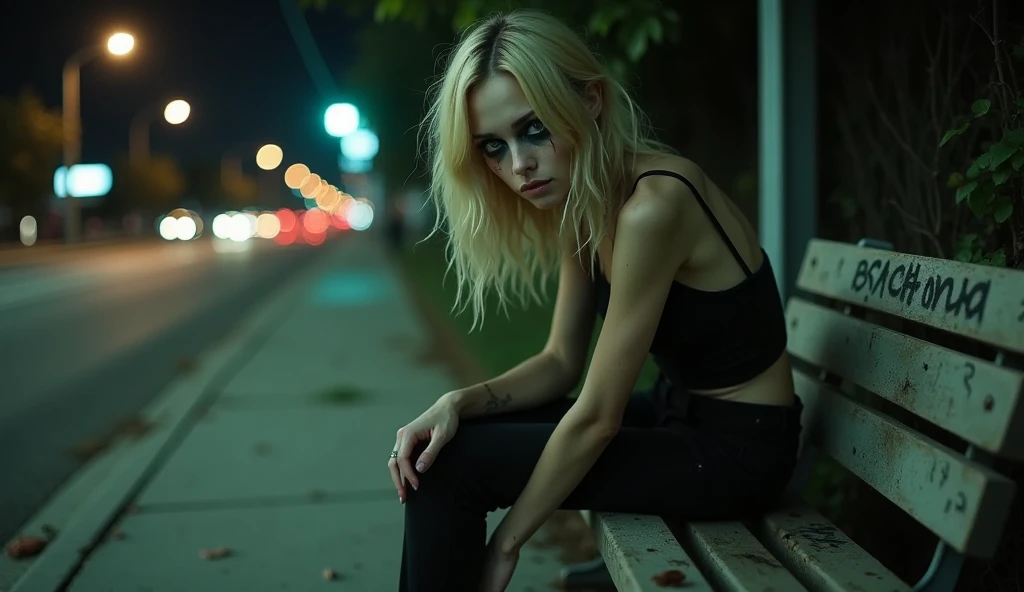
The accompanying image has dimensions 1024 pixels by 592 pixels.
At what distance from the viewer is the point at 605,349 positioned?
7.25ft

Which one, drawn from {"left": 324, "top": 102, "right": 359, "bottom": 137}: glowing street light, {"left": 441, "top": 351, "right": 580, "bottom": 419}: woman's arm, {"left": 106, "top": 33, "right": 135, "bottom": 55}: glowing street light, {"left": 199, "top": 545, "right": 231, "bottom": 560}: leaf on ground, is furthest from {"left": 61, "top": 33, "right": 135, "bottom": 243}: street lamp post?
{"left": 441, "top": 351, "right": 580, "bottom": 419}: woman's arm

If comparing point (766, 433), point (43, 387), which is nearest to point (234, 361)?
point (43, 387)

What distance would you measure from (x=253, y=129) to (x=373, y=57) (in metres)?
30.3

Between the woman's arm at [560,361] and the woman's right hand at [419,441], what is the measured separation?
0.86 feet

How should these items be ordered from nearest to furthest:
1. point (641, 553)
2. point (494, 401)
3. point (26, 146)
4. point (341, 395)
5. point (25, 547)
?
point (641, 553)
point (494, 401)
point (25, 547)
point (341, 395)
point (26, 146)

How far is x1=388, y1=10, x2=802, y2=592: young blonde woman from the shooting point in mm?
2215

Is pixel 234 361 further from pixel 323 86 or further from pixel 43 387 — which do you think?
pixel 323 86

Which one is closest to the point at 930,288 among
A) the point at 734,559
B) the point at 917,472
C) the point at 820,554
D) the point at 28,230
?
the point at 917,472

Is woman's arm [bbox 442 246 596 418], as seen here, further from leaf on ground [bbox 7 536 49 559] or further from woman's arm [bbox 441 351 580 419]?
leaf on ground [bbox 7 536 49 559]

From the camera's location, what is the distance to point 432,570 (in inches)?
87.8

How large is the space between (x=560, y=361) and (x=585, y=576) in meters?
0.77

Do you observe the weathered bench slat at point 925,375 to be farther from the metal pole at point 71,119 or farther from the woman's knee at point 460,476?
the metal pole at point 71,119

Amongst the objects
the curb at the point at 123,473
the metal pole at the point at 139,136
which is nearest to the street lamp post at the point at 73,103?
the curb at the point at 123,473

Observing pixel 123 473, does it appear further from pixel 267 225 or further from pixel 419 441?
pixel 267 225
